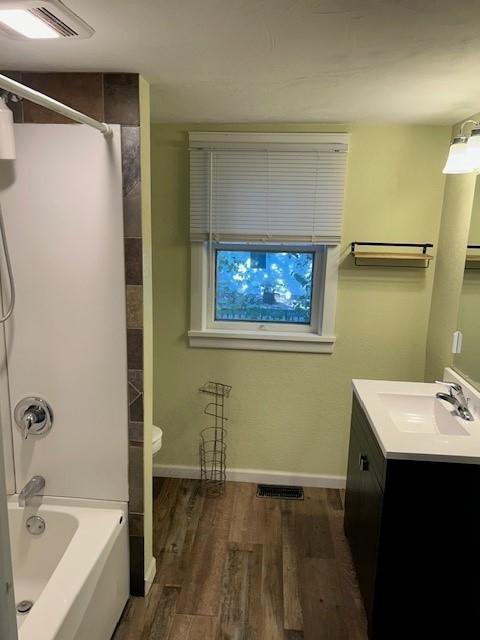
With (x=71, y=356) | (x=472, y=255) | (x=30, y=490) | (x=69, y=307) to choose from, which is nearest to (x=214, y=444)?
(x=30, y=490)

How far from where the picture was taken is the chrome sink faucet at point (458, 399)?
78.7 inches

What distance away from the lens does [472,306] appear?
2219 millimetres

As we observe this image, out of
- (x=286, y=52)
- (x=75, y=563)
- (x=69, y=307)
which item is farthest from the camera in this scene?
(x=69, y=307)

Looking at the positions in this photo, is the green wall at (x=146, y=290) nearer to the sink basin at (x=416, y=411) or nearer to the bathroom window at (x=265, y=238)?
the bathroom window at (x=265, y=238)

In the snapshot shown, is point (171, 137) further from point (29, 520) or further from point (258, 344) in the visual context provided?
point (29, 520)

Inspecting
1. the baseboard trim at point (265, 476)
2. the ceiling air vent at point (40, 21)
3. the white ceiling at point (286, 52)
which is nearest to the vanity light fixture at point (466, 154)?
the white ceiling at point (286, 52)

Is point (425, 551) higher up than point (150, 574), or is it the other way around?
point (425, 551)

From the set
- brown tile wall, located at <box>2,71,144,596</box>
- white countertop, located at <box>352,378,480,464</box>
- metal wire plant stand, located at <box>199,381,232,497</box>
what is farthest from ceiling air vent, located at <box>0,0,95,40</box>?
metal wire plant stand, located at <box>199,381,232,497</box>

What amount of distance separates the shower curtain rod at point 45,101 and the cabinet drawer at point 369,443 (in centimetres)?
159

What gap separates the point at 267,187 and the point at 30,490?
1968mm

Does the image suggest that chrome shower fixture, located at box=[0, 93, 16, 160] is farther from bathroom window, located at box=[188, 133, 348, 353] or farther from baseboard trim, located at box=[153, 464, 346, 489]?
baseboard trim, located at box=[153, 464, 346, 489]

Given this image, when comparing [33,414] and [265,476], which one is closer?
[33,414]

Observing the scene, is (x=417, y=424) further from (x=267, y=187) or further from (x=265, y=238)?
(x=267, y=187)

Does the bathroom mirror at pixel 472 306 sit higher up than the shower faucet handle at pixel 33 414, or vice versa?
the bathroom mirror at pixel 472 306
